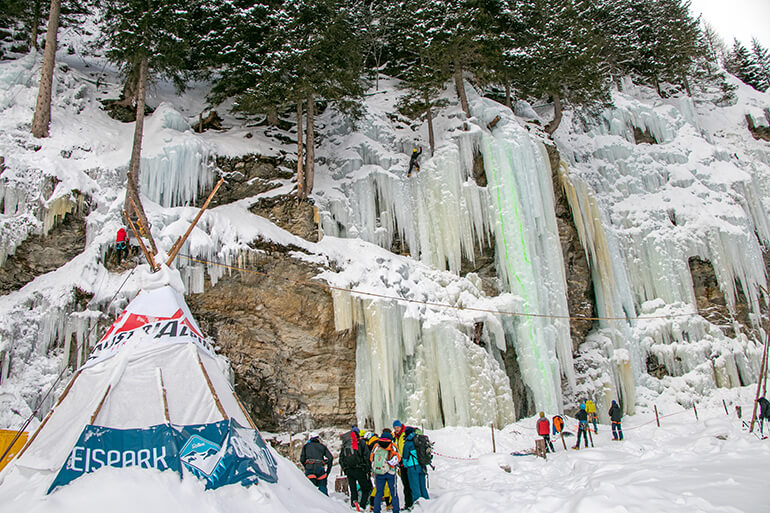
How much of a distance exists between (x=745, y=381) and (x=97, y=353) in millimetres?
20469

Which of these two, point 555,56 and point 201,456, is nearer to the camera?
point 201,456

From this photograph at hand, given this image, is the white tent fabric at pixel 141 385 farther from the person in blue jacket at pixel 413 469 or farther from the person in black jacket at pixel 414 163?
the person in black jacket at pixel 414 163

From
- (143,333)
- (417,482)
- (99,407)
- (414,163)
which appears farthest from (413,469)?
(414,163)

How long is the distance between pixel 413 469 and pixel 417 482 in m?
0.23

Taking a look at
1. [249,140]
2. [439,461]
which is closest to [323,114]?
[249,140]

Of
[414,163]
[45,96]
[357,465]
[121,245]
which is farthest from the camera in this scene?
[414,163]

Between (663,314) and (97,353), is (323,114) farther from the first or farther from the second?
(663,314)

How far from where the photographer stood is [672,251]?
62.3ft

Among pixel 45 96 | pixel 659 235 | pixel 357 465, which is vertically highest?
pixel 45 96

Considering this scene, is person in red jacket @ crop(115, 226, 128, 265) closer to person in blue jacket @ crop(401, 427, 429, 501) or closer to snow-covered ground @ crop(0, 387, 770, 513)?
snow-covered ground @ crop(0, 387, 770, 513)

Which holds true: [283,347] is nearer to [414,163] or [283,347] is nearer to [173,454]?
[173,454]

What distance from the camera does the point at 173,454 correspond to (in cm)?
566


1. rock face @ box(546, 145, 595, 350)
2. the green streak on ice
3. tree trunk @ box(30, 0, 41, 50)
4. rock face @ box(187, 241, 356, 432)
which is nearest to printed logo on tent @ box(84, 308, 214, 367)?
rock face @ box(187, 241, 356, 432)

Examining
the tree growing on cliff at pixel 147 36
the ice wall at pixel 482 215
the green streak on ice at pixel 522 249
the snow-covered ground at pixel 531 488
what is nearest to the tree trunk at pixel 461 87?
the ice wall at pixel 482 215
